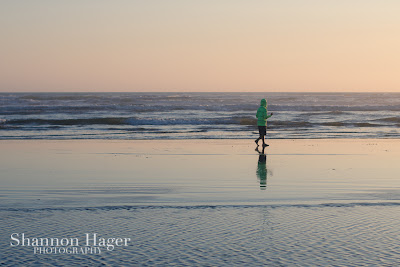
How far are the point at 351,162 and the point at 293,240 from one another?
8020 mm

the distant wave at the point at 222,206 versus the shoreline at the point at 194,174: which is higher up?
the distant wave at the point at 222,206

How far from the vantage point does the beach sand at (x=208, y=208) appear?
5.28 metres

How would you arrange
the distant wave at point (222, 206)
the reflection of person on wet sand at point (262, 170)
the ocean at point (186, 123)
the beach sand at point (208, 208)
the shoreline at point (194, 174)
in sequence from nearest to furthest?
the beach sand at point (208, 208), the distant wave at point (222, 206), the shoreline at point (194, 174), the reflection of person on wet sand at point (262, 170), the ocean at point (186, 123)

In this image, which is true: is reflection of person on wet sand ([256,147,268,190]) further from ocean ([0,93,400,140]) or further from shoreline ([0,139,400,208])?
ocean ([0,93,400,140])

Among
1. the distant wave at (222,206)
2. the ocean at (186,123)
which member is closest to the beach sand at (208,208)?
the distant wave at (222,206)

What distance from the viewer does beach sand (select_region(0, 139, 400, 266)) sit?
5.28 meters

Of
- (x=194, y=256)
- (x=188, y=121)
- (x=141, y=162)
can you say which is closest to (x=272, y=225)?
(x=194, y=256)

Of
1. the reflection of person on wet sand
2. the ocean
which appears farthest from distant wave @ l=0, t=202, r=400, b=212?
the ocean

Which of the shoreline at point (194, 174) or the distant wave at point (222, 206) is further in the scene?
the shoreline at point (194, 174)

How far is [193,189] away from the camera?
8.99m

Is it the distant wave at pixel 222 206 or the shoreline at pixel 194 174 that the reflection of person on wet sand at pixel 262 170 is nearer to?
the shoreline at pixel 194 174

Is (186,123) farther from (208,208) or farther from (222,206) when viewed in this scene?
(208,208)

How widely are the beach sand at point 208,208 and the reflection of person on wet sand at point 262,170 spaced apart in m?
0.02

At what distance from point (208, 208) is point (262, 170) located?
15.4 ft
